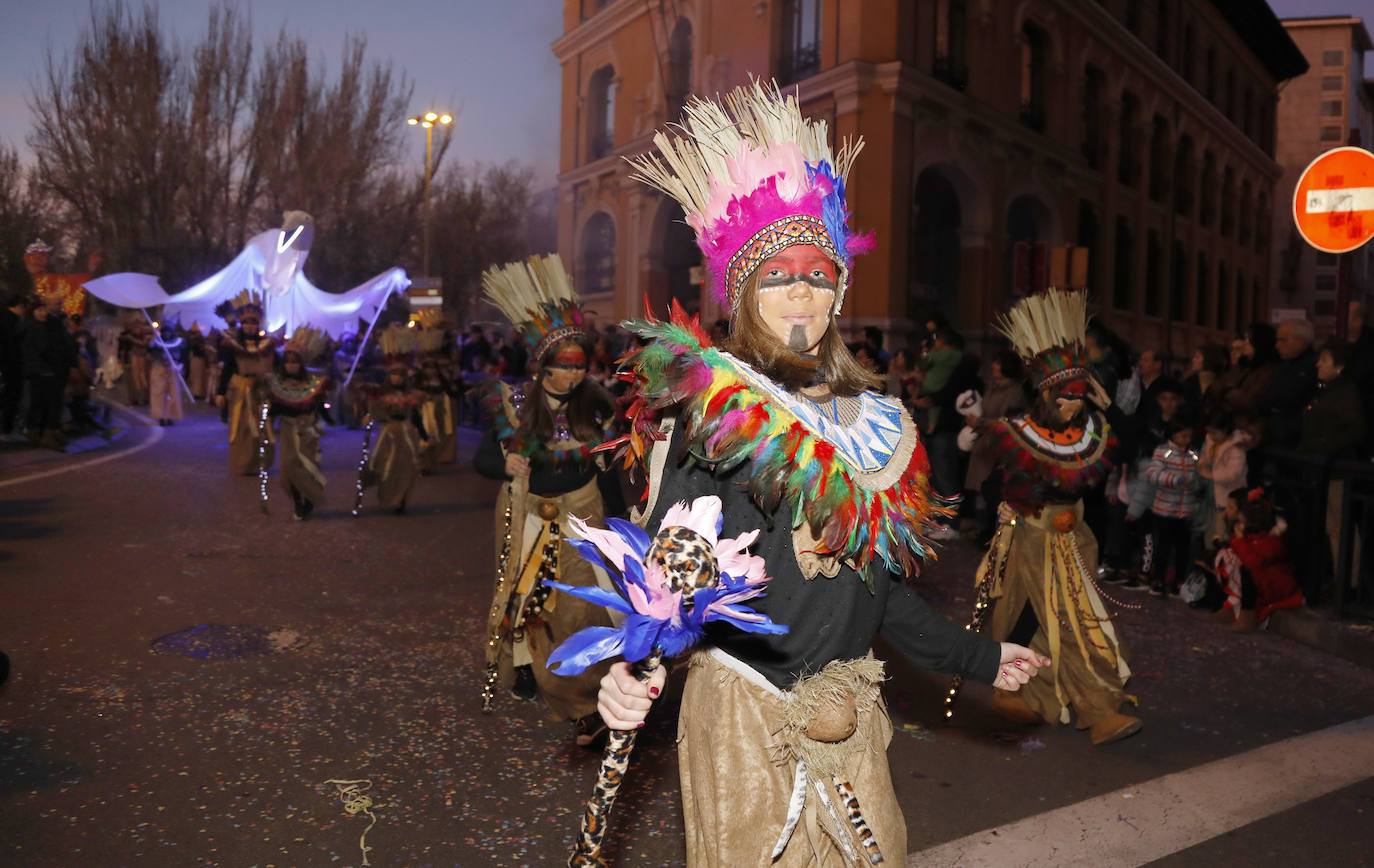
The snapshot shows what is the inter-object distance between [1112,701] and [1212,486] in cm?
371

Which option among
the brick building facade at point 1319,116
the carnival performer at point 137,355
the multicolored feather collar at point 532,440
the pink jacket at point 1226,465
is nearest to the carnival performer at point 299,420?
the multicolored feather collar at point 532,440

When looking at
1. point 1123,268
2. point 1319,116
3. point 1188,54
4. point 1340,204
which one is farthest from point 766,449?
point 1319,116

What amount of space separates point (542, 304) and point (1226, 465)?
545 centimetres

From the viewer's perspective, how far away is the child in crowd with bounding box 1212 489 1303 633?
23.7ft

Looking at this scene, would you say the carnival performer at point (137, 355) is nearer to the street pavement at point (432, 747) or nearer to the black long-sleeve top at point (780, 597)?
the street pavement at point (432, 747)

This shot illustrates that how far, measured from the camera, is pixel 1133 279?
3334 cm

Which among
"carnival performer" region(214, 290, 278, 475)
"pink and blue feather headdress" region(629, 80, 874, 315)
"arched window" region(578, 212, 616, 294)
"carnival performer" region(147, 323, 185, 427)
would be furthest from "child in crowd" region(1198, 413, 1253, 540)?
"arched window" region(578, 212, 616, 294)

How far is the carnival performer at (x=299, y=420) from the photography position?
34.2ft

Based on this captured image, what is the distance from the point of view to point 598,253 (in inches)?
1215

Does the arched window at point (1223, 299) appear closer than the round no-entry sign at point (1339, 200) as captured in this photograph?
No

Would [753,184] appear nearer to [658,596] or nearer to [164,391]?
[658,596]

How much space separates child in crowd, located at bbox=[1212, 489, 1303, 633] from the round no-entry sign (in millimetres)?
2472

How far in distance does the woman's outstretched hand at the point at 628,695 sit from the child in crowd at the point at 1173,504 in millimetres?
7339

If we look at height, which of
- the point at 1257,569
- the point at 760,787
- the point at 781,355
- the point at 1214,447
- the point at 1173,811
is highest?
the point at 781,355
